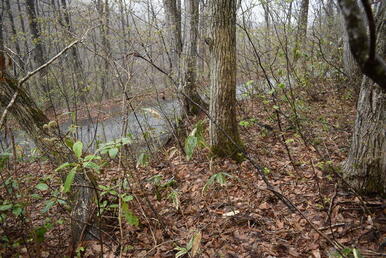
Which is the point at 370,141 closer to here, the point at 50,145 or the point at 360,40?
the point at 360,40

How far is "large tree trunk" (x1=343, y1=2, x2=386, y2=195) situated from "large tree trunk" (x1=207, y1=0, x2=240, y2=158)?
4.93 feet

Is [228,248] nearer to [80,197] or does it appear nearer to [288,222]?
[288,222]

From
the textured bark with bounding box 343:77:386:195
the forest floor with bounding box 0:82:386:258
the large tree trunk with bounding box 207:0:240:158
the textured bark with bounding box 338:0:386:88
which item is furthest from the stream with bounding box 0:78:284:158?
the textured bark with bounding box 338:0:386:88

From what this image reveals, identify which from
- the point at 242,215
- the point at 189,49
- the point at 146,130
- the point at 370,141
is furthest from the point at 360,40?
the point at 189,49

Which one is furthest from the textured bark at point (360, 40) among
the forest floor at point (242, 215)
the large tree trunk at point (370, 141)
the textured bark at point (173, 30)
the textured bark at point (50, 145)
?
the textured bark at point (173, 30)

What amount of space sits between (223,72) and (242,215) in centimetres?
201

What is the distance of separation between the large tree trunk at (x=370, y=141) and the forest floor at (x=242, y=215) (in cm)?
17

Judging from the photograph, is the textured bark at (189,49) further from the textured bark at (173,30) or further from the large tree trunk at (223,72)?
the large tree trunk at (223,72)

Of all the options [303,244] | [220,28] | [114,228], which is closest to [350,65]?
[220,28]

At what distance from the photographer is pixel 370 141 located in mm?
2422

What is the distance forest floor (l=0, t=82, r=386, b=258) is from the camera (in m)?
2.35

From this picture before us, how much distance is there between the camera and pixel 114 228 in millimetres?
3064

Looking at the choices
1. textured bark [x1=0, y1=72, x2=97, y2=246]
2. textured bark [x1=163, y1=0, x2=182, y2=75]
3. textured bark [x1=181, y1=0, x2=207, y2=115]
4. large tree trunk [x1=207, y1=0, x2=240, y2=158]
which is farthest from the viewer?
textured bark [x1=163, y1=0, x2=182, y2=75]

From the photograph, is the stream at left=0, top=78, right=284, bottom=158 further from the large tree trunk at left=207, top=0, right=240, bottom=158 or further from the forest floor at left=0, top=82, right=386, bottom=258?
the forest floor at left=0, top=82, right=386, bottom=258
